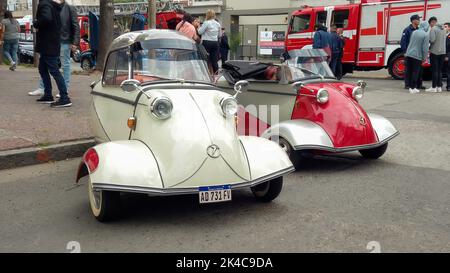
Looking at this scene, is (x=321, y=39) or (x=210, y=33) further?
(x=321, y=39)

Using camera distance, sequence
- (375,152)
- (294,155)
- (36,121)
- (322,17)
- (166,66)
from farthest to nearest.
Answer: (322,17)
(36,121)
(375,152)
(294,155)
(166,66)

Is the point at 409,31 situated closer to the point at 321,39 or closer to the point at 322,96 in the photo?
the point at 321,39

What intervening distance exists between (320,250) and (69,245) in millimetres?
1874

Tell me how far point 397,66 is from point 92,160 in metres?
15.8

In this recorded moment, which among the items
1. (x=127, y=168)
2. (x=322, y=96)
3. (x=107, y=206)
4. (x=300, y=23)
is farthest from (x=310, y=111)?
(x=300, y=23)

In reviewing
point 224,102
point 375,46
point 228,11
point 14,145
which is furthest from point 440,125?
point 228,11

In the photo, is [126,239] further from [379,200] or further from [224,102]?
[379,200]

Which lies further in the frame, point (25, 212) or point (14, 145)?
point (14, 145)

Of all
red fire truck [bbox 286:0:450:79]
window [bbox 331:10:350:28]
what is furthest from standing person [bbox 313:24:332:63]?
window [bbox 331:10:350:28]

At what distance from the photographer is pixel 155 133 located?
4.19 meters

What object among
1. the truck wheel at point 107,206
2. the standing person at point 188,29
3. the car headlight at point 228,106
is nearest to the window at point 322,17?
the standing person at point 188,29

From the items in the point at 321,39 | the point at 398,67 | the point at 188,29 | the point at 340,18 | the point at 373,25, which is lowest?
the point at 398,67

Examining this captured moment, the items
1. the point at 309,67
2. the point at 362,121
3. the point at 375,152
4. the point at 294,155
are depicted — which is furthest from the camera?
the point at 309,67

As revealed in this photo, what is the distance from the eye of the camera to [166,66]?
5.05 metres
